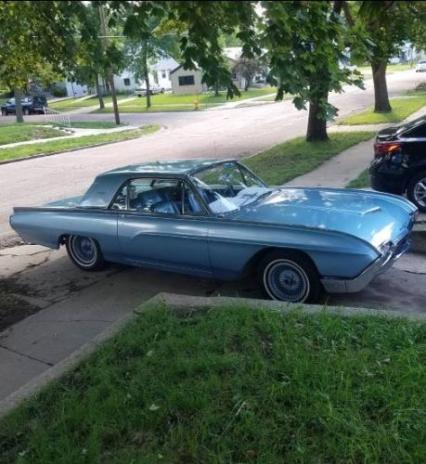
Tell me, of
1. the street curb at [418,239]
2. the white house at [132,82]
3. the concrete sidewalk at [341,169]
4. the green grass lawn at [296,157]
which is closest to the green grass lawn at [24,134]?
the green grass lawn at [296,157]

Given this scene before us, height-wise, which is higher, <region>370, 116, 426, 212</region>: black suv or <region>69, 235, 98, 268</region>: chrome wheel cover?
<region>370, 116, 426, 212</region>: black suv

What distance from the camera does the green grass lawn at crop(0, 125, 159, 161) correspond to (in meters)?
20.2

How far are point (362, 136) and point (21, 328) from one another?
13.0 m

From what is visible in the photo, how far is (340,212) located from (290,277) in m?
0.73

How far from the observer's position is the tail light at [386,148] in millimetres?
7752

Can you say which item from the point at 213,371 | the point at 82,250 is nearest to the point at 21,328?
the point at 82,250

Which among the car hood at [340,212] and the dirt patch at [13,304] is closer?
the car hood at [340,212]

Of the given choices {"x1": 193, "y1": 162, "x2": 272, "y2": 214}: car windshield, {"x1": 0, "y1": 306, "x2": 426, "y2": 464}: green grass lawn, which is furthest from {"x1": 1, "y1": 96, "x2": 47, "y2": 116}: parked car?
{"x1": 0, "y1": 306, "x2": 426, "y2": 464}: green grass lawn

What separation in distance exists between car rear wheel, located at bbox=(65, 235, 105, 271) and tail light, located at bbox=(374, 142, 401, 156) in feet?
13.4

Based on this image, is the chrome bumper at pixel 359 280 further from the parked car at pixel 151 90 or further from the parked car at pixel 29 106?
the parked car at pixel 151 90

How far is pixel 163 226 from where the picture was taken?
5.51 m

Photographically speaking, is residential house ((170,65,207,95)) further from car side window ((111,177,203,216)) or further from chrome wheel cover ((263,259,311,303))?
chrome wheel cover ((263,259,311,303))

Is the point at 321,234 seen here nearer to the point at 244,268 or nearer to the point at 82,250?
the point at 244,268

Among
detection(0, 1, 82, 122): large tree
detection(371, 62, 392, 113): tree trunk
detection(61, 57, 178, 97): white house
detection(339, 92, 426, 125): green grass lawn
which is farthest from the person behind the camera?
detection(61, 57, 178, 97): white house
